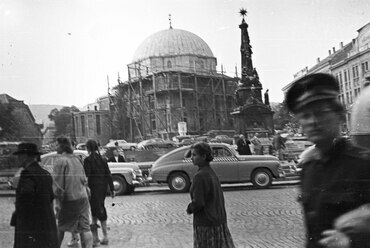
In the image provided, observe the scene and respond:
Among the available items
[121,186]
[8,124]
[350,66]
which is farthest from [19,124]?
[121,186]

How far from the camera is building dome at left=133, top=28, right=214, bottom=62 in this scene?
1.89 metres

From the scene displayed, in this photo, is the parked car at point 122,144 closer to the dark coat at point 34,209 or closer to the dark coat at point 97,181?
the dark coat at point 97,181

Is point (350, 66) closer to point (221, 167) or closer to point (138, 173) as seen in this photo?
point (221, 167)

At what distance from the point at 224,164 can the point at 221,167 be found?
27 mm

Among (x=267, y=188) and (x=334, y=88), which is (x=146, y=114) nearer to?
(x=334, y=88)

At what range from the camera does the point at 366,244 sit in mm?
Answer: 1095

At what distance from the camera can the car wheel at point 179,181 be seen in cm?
304

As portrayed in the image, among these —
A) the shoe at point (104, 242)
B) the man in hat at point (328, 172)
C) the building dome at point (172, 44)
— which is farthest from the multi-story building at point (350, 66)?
the shoe at point (104, 242)

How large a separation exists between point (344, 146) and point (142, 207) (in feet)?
8.44

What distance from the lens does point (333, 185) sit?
45.0 inches

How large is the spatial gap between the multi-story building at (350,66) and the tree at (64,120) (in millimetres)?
910

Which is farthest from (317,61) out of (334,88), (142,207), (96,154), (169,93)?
(142,207)

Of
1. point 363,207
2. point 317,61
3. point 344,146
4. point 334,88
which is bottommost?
point 363,207

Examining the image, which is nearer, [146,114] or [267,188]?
[146,114]
